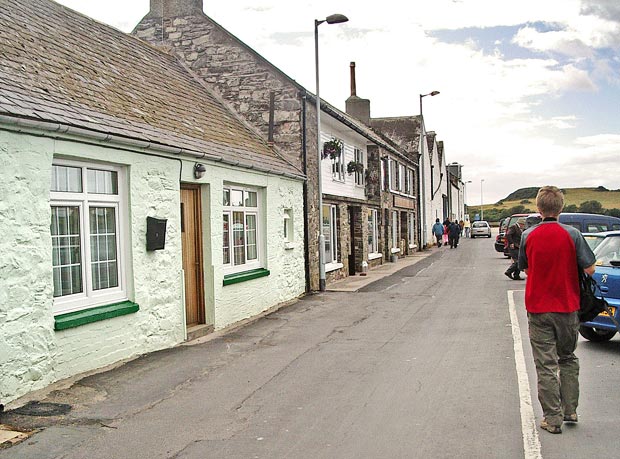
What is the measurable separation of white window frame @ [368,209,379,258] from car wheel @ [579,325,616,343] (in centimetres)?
1737

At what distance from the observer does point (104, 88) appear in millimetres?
11125

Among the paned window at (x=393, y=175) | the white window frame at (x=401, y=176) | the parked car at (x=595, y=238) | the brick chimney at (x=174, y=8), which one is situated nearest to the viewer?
the parked car at (x=595, y=238)

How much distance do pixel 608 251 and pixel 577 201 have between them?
69.4 m

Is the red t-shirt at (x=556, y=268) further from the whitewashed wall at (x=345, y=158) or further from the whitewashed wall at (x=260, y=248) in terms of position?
the whitewashed wall at (x=345, y=158)

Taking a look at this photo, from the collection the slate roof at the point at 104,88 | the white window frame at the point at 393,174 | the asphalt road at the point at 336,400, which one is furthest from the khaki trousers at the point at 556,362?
the white window frame at the point at 393,174

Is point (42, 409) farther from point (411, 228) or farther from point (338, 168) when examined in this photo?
point (411, 228)

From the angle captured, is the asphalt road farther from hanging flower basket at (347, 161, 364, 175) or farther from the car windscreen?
hanging flower basket at (347, 161, 364, 175)

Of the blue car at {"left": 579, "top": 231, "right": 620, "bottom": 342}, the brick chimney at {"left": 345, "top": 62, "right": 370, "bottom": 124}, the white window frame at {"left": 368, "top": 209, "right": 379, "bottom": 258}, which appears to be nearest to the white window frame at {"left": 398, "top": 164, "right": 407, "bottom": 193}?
the brick chimney at {"left": 345, "top": 62, "right": 370, "bottom": 124}

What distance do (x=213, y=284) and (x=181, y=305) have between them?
4.23 feet

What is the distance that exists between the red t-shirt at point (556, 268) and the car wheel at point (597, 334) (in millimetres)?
4637

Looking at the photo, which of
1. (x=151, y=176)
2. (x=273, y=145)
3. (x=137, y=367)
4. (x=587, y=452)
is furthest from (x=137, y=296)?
(x=273, y=145)

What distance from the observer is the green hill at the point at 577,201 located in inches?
2254

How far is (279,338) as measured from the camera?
11172 millimetres

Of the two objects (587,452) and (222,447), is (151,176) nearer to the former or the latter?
(222,447)
